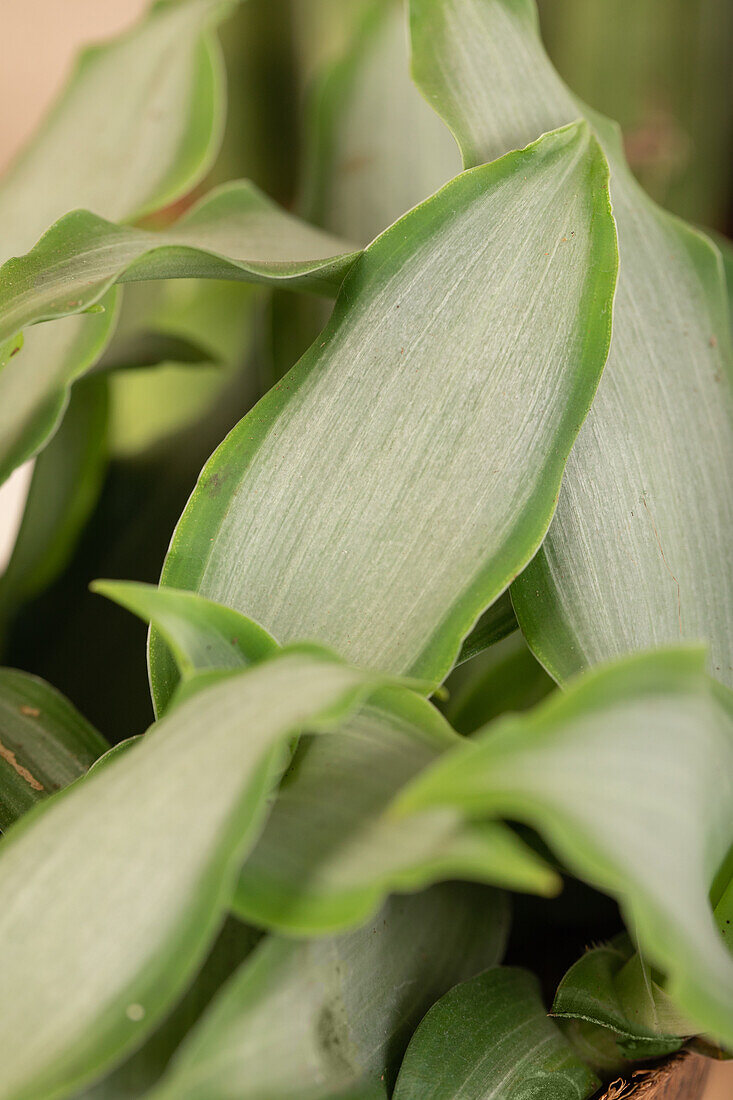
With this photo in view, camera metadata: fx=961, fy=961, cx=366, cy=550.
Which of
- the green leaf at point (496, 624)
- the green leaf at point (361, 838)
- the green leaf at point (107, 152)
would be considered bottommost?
the green leaf at point (496, 624)

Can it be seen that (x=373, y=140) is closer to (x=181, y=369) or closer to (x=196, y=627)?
(x=181, y=369)

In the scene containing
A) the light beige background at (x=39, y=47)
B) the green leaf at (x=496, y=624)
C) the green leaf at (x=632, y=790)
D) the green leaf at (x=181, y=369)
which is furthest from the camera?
the light beige background at (x=39, y=47)

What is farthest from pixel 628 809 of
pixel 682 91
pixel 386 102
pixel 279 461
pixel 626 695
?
pixel 682 91

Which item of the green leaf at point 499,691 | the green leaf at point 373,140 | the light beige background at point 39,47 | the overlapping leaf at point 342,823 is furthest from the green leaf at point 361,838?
the light beige background at point 39,47

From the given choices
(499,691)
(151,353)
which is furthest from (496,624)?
(151,353)

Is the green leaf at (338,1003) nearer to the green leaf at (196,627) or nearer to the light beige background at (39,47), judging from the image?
the green leaf at (196,627)

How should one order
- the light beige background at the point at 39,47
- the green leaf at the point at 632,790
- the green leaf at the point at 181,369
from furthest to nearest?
the light beige background at the point at 39,47 < the green leaf at the point at 181,369 < the green leaf at the point at 632,790

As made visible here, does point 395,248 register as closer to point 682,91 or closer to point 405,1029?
point 405,1029
